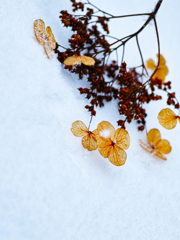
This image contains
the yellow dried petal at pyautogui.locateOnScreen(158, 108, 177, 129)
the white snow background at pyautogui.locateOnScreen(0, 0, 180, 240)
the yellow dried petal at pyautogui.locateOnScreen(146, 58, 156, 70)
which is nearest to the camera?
the white snow background at pyautogui.locateOnScreen(0, 0, 180, 240)

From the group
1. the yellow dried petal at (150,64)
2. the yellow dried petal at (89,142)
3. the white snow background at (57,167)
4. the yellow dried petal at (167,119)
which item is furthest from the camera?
the yellow dried petal at (150,64)

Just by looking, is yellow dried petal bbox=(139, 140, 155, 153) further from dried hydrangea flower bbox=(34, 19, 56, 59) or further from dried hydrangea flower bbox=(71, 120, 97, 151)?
dried hydrangea flower bbox=(34, 19, 56, 59)

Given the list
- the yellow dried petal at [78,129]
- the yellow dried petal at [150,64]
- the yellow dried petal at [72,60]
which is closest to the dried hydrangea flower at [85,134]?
the yellow dried petal at [78,129]

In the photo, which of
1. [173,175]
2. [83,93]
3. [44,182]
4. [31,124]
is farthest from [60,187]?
[173,175]

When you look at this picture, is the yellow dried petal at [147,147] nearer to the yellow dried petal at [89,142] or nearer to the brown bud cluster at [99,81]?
the brown bud cluster at [99,81]

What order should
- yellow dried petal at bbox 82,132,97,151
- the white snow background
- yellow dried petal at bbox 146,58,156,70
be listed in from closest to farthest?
the white snow background → yellow dried petal at bbox 82,132,97,151 → yellow dried petal at bbox 146,58,156,70

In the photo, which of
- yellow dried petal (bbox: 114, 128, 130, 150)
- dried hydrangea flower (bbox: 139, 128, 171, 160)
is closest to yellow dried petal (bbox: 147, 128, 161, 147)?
dried hydrangea flower (bbox: 139, 128, 171, 160)

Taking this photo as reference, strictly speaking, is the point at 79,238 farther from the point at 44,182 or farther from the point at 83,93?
the point at 83,93
